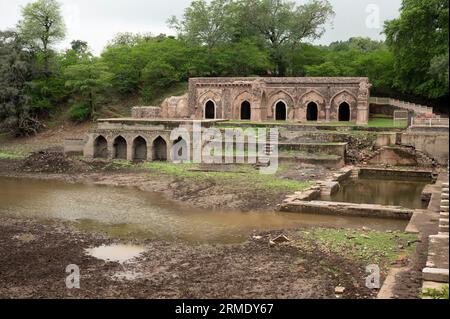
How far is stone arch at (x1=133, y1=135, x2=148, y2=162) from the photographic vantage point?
1281 inches

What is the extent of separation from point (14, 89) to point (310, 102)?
21842 millimetres

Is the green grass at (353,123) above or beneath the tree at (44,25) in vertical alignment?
beneath

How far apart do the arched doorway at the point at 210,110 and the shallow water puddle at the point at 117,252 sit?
2677cm

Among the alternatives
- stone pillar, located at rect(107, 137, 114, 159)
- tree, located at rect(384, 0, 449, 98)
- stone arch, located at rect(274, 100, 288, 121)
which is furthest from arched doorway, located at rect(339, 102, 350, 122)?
stone pillar, located at rect(107, 137, 114, 159)

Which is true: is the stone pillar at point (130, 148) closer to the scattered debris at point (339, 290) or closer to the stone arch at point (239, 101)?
the stone arch at point (239, 101)

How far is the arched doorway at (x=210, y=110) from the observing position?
4019 cm

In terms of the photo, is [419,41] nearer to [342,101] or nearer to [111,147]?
[342,101]

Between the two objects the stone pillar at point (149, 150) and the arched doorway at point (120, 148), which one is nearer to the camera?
the stone pillar at point (149, 150)

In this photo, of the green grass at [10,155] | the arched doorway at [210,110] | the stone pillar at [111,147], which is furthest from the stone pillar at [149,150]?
the arched doorway at [210,110]

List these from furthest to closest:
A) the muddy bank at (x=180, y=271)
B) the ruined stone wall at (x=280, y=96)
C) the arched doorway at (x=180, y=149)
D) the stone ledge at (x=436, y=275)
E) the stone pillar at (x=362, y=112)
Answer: the ruined stone wall at (x=280, y=96) < the stone pillar at (x=362, y=112) < the arched doorway at (x=180, y=149) < the muddy bank at (x=180, y=271) < the stone ledge at (x=436, y=275)

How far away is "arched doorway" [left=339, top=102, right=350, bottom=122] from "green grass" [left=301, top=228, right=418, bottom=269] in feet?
78.1

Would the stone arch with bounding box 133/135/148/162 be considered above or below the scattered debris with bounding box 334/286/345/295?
above

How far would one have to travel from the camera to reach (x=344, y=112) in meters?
38.4

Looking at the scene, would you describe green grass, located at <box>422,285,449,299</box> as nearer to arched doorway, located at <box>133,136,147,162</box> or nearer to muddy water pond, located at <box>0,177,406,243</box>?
muddy water pond, located at <box>0,177,406,243</box>
